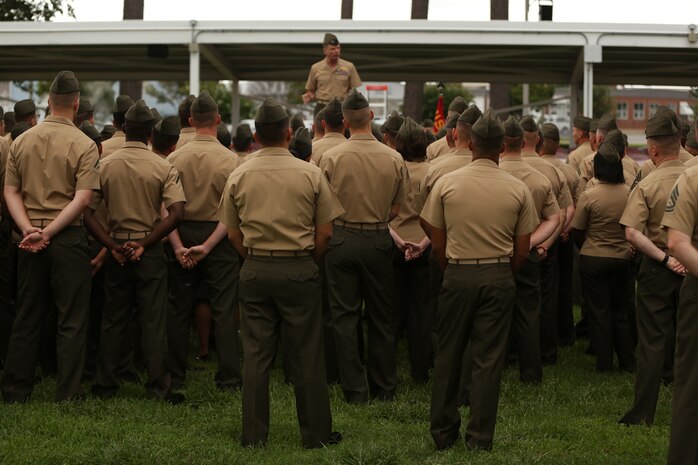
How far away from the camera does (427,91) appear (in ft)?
200

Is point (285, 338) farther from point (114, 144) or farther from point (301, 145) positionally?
point (114, 144)

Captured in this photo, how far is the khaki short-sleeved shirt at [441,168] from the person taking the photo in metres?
8.94

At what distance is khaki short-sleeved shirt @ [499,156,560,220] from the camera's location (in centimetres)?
906

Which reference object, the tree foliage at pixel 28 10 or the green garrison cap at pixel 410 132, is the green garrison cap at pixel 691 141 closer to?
the green garrison cap at pixel 410 132

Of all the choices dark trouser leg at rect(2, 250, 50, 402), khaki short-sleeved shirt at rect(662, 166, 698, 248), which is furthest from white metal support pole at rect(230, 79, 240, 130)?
khaki short-sleeved shirt at rect(662, 166, 698, 248)

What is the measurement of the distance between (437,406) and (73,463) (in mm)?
2286

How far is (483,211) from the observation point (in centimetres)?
708

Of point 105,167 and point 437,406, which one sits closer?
point 437,406

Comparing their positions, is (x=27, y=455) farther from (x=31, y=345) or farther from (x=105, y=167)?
(x=105, y=167)

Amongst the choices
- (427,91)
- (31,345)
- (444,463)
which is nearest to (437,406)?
(444,463)

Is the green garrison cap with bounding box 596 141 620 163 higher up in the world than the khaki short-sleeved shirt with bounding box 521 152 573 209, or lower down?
higher up

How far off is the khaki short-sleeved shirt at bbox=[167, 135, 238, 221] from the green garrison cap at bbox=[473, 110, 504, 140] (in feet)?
8.12

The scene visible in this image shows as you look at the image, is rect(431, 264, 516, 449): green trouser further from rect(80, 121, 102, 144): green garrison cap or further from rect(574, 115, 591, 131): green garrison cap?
rect(574, 115, 591, 131): green garrison cap

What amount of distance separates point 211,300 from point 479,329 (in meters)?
2.78
